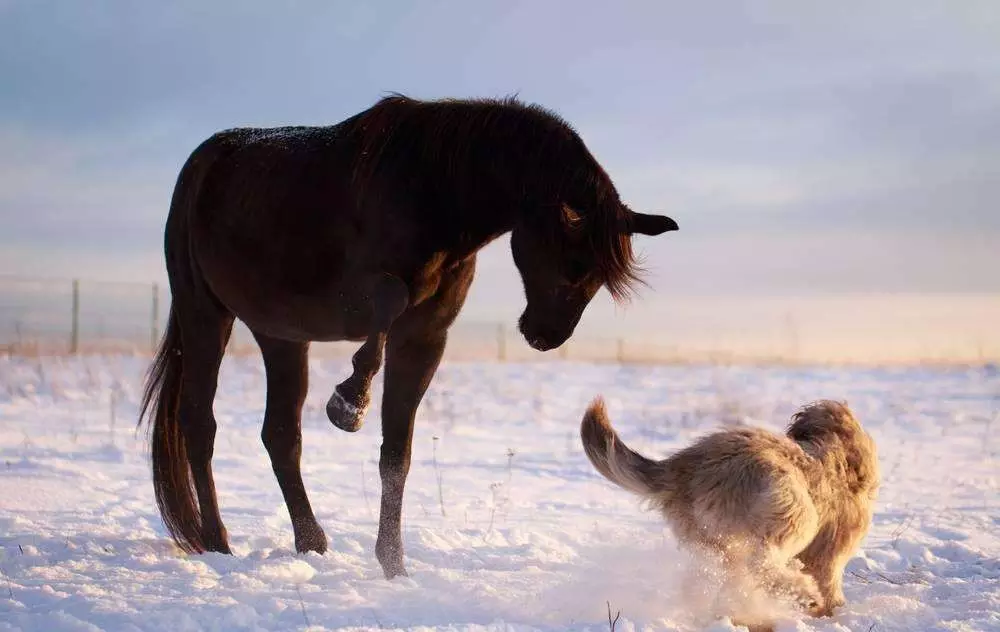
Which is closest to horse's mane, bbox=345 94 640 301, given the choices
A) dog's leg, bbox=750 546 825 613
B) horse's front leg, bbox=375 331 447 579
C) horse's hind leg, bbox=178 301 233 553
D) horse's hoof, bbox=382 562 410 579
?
horse's front leg, bbox=375 331 447 579

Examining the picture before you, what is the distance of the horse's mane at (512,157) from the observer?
12.8 feet

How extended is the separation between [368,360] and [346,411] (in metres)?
0.23

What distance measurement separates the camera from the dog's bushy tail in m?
3.79

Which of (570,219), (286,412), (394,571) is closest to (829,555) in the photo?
(570,219)

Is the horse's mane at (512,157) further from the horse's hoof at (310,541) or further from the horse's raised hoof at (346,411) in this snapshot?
the horse's hoof at (310,541)

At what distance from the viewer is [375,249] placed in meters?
4.18

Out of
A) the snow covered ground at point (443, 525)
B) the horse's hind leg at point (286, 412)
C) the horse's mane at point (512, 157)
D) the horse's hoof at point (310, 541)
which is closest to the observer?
the snow covered ground at point (443, 525)

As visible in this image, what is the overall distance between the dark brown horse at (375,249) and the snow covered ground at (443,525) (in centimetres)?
69

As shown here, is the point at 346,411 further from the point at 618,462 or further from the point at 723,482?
the point at 723,482

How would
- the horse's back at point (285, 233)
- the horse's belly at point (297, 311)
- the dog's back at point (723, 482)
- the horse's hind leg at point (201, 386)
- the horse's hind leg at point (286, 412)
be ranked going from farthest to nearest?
the horse's hind leg at point (201, 386)
the horse's hind leg at point (286, 412)
the horse's back at point (285, 233)
the horse's belly at point (297, 311)
the dog's back at point (723, 482)

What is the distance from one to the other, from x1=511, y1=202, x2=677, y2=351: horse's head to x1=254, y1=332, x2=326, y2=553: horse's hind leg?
159 centimetres

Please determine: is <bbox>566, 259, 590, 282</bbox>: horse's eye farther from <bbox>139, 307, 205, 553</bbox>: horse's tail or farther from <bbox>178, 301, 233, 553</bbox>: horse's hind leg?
<bbox>139, 307, 205, 553</bbox>: horse's tail

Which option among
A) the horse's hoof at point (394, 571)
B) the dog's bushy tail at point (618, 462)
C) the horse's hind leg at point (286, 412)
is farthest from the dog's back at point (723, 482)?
the horse's hind leg at point (286, 412)

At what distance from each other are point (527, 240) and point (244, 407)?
8731 millimetres
